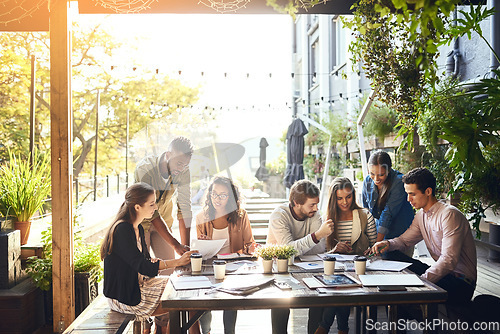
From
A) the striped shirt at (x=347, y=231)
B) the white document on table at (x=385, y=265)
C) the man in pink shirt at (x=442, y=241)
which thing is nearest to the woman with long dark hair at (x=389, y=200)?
the striped shirt at (x=347, y=231)

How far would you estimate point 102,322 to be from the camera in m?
2.67

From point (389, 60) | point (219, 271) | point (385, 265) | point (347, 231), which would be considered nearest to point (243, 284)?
point (219, 271)

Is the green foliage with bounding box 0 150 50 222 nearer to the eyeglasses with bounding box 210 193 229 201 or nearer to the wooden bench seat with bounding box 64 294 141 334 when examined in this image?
the wooden bench seat with bounding box 64 294 141 334

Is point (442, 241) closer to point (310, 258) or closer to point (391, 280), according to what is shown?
point (391, 280)

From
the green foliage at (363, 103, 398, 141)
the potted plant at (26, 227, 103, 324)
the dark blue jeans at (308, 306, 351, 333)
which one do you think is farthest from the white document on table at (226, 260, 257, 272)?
the green foliage at (363, 103, 398, 141)

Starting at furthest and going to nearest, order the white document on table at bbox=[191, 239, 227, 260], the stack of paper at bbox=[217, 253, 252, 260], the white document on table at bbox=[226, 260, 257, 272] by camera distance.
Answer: the stack of paper at bbox=[217, 253, 252, 260] → the white document on table at bbox=[191, 239, 227, 260] → the white document on table at bbox=[226, 260, 257, 272]

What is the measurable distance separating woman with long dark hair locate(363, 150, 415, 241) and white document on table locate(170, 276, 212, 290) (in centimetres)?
175

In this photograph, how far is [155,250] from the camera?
3615 millimetres

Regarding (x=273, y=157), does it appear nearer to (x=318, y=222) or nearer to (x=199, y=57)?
(x=199, y=57)

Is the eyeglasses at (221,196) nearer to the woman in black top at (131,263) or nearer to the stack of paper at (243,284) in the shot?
the woman in black top at (131,263)

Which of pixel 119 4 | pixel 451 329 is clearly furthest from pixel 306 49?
pixel 451 329

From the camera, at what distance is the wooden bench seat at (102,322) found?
2.55 m

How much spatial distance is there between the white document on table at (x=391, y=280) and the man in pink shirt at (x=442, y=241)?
35 centimetres

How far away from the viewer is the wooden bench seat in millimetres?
2549
